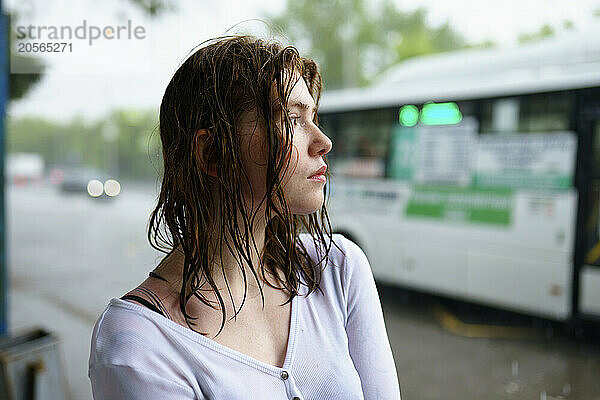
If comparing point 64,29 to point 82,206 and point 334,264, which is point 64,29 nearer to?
point 334,264

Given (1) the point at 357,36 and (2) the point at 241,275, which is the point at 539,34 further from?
(2) the point at 241,275

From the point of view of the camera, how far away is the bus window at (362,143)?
3514 millimetres

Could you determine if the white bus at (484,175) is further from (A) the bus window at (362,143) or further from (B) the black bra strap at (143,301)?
(B) the black bra strap at (143,301)

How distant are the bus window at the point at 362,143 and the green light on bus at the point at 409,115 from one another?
0.08m

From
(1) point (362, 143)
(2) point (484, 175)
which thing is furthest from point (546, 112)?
(1) point (362, 143)

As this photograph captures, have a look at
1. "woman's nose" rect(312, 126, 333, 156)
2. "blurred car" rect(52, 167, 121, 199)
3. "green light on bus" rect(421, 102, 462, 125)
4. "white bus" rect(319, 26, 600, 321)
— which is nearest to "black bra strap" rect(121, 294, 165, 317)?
"woman's nose" rect(312, 126, 333, 156)

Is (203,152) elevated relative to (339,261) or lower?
elevated

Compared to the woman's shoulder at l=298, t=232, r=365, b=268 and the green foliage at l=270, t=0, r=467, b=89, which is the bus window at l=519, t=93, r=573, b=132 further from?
the woman's shoulder at l=298, t=232, r=365, b=268

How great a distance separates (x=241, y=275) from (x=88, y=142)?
2450mm

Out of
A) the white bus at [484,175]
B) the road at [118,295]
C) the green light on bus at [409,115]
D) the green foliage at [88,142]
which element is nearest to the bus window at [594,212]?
the white bus at [484,175]

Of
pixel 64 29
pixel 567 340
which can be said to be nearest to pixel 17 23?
pixel 64 29

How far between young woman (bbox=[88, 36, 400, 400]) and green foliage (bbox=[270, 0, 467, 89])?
201 cm

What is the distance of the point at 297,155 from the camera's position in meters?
0.73

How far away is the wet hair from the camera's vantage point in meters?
0.69
